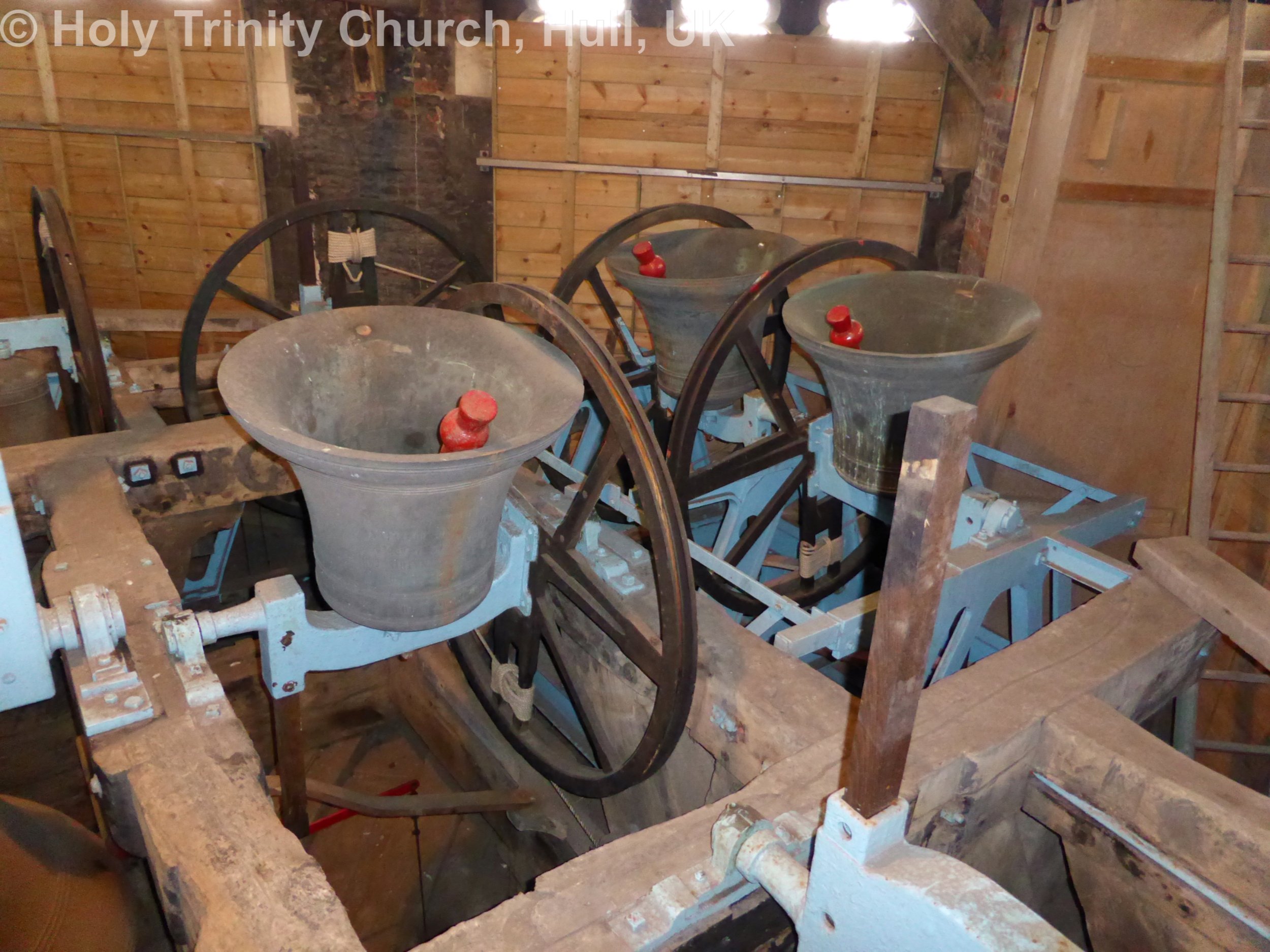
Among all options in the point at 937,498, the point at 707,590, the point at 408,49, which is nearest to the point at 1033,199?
the point at 707,590

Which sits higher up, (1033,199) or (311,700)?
(1033,199)

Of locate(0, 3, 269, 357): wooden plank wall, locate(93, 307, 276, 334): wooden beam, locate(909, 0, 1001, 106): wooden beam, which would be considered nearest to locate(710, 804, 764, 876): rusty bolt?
locate(909, 0, 1001, 106): wooden beam

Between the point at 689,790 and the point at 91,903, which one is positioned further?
the point at 689,790

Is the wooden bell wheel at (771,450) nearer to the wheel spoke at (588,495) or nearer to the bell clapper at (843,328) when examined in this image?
the bell clapper at (843,328)

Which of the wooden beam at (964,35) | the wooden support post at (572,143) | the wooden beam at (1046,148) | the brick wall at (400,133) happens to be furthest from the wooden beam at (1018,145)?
the brick wall at (400,133)

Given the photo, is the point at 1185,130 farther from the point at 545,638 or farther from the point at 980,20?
the point at 545,638

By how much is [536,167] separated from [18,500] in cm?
393

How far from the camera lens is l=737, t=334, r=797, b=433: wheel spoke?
3.26m

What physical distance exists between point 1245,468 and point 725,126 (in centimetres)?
391

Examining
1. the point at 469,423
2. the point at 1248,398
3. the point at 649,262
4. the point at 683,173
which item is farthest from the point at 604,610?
the point at 683,173

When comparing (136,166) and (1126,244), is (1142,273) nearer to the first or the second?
(1126,244)

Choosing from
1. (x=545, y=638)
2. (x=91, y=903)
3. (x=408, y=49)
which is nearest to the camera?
(x=91, y=903)

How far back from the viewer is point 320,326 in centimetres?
234

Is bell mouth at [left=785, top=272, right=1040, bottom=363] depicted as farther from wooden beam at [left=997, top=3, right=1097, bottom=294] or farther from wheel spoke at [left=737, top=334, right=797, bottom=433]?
wooden beam at [left=997, top=3, right=1097, bottom=294]
